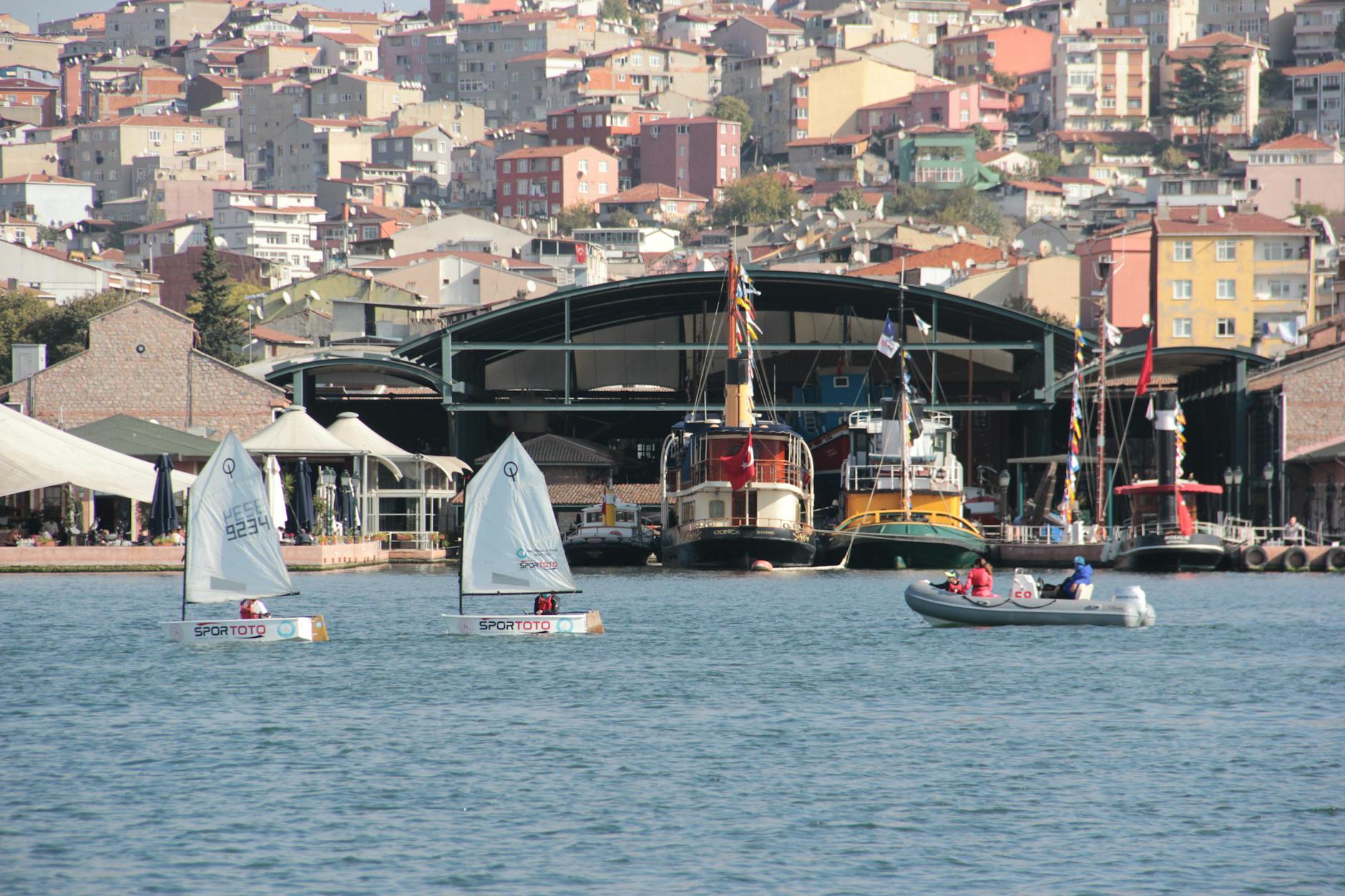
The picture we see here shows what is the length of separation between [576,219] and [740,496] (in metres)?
114

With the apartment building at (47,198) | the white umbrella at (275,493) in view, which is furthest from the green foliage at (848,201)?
the white umbrella at (275,493)

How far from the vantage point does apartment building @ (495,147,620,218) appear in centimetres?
18662

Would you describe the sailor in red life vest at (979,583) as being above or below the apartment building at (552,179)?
below

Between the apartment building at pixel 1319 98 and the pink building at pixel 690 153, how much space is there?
53.3 metres

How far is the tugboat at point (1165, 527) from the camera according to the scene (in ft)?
220

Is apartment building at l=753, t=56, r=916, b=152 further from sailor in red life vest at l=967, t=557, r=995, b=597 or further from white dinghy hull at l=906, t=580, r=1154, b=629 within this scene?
white dinghy hull at l=906, t=580, r=1154, b=629

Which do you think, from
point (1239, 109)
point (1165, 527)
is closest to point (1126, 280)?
point (1165, 527)

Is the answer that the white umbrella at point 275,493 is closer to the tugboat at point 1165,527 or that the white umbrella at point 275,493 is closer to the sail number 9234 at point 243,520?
the sail number 9234 at point 243,520

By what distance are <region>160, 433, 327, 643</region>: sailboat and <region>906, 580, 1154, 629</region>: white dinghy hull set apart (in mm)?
14479

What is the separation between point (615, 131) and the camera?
19688 cm

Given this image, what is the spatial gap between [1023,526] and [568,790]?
5122 centimetres

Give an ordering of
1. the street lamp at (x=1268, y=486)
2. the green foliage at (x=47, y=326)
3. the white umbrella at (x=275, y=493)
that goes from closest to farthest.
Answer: the white umbrella at (x=275, y=493)
the street lamp at (x=1268, y=486)
the green foliage at (x=47, y=326)

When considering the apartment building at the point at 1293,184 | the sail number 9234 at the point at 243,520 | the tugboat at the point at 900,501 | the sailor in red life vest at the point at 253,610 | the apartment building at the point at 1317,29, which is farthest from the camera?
the apartment building at the point at 1317,29

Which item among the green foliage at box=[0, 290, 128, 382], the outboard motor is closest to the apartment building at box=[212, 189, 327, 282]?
the green foliage at box=[0, 290, 128, 382]
